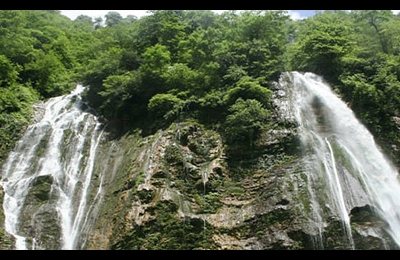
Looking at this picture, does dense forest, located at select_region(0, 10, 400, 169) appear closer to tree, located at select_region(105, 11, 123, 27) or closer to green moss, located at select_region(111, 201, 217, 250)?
green moss, located at select_region(111, 201, 217, 250)

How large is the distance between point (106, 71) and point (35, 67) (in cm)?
605

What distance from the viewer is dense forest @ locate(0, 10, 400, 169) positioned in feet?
68.5

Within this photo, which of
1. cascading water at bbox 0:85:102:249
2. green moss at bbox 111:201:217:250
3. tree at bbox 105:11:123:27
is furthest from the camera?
tree at bbox 105:11:123:27

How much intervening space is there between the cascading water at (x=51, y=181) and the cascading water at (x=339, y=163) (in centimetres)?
1003

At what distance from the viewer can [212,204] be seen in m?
17.0

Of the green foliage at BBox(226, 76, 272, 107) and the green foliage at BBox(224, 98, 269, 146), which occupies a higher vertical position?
the green foliage at BBox(226, 76, 272, 107)

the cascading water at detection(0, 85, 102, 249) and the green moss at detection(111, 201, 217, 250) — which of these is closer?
the green moss at detection(111, 201, 217, 250)

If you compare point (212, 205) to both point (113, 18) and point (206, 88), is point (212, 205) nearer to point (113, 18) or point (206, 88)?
point (206, 88)

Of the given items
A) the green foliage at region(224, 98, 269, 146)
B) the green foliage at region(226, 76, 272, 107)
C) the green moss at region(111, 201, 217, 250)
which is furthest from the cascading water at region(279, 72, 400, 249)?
the green moss at region(111, 201, 217, 250)

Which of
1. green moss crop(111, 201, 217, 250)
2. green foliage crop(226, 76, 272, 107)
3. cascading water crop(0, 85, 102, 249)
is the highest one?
green foliage crop(226, 76, 272, 107)

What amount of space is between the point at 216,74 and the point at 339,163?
931 cm

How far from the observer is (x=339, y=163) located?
56.5 feet

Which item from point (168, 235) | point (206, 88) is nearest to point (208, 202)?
point (168, 235)

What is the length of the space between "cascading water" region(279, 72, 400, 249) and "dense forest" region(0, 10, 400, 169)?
43.4 inches
